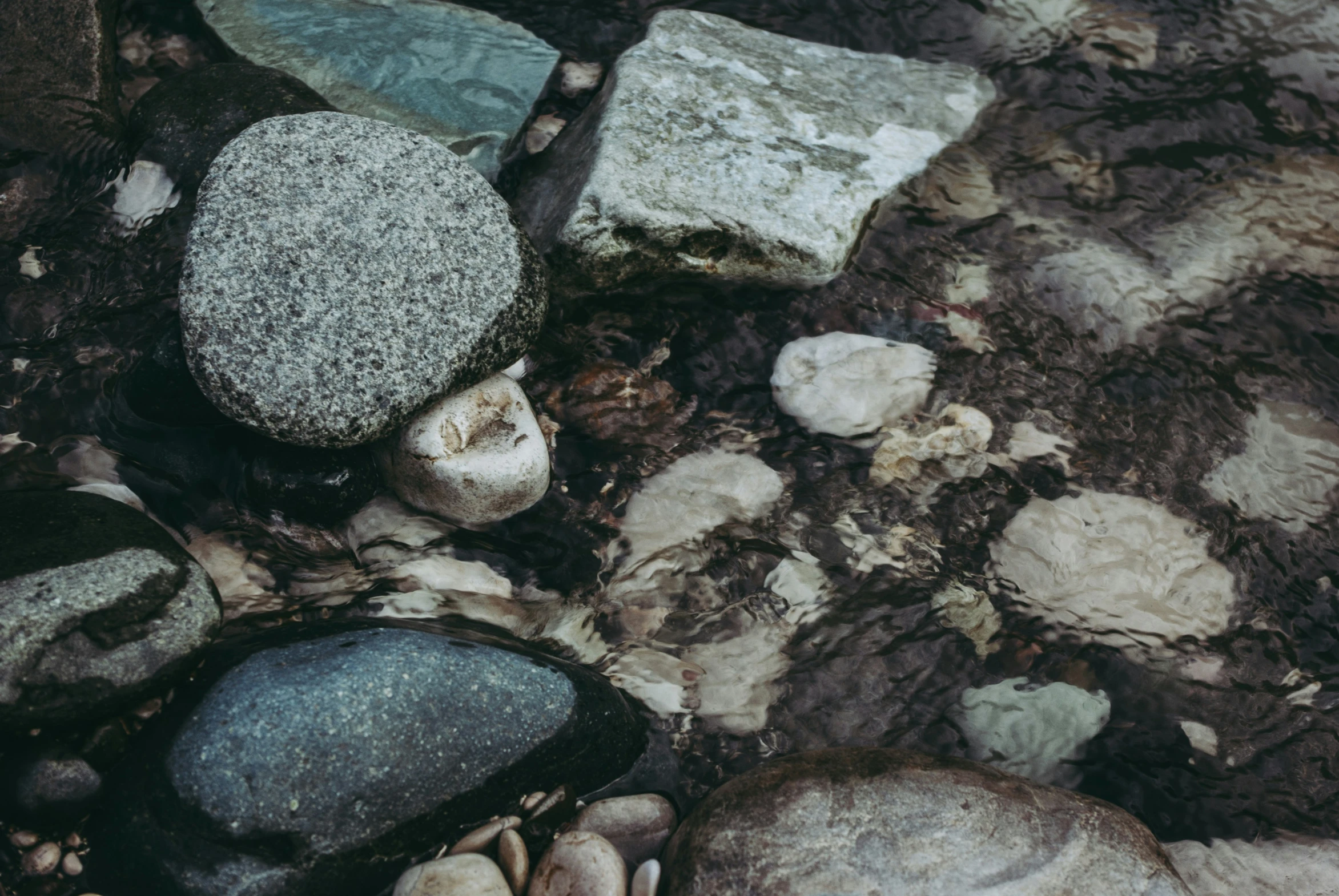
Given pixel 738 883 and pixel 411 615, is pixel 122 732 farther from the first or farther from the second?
pixel 738 883

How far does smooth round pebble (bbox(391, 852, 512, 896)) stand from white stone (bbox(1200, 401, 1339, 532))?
8.89 feet

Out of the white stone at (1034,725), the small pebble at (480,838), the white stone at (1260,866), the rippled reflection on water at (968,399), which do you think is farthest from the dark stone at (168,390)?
the white stone at (1260,866)

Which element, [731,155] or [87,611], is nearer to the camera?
[87,611]

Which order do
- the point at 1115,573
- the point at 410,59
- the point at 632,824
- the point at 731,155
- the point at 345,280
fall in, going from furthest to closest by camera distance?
1. the point at 410,59
2. the point at 731,155
3. the point at 1115,573
4. the point at 345,280
5. the point at 632,824

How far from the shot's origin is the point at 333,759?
2.36m

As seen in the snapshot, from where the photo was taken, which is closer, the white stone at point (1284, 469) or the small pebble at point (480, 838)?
the small pebble at point (480, 838)

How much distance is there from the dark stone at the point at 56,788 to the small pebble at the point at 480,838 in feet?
3.07

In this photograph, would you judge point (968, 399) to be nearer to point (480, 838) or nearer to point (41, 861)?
point (480, 838)

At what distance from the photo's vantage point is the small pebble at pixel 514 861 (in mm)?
2420

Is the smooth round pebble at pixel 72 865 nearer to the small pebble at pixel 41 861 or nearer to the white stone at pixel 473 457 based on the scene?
the small pebble at pixel 41 861

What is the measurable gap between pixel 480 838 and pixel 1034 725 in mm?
1710

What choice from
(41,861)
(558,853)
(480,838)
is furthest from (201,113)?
(558,853)

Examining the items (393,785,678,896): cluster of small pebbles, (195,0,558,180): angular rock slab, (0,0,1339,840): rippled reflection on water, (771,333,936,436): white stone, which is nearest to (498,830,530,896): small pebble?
(393,785,678,896): cluster of small pebbles

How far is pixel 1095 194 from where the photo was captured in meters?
3.91
